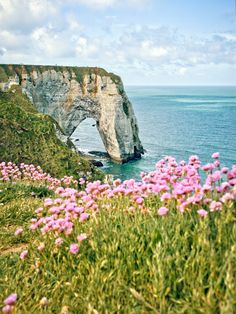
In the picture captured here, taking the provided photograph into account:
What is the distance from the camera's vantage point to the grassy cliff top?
68750 millimetres

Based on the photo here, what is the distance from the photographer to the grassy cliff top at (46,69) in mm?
68750

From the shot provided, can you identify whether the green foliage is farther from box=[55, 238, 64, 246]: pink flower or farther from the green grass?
box=[55, 238, 64, 246]: pink flower

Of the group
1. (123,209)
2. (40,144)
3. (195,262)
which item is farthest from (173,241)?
(40,144)

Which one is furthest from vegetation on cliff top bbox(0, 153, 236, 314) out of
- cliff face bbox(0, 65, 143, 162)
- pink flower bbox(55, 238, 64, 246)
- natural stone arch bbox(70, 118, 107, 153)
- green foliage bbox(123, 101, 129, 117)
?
natural stone arch bbox(70, 118, 107, 153)

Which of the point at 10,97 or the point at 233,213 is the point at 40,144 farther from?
the point at 233,213

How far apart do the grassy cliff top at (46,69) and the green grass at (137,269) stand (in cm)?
6596

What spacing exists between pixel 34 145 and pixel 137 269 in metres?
24.3

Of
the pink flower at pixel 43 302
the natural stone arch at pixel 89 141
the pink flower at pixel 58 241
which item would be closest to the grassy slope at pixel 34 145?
the pink flower at pixel 58 241

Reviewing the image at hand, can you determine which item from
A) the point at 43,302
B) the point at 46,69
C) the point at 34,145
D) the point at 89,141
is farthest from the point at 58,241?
the point at 89,141

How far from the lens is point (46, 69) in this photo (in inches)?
2938

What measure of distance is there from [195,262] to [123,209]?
2.10m

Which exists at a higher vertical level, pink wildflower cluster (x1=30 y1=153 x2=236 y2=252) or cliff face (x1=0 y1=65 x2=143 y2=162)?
pink wildflower cluster (x1=30 y1=153 x2=236 y2=252)

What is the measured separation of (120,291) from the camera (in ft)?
12.9

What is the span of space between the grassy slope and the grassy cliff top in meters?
40.4
